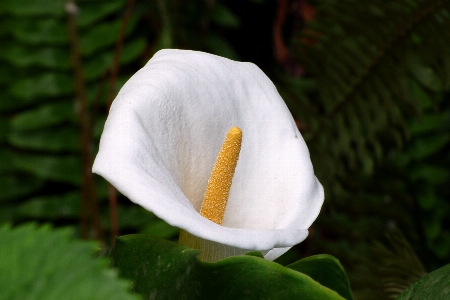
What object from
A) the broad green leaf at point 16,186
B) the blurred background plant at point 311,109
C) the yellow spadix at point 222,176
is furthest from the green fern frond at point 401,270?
the broad green leaf at point 16,186

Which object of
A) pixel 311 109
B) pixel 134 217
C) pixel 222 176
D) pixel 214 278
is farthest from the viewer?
pixel 134 217

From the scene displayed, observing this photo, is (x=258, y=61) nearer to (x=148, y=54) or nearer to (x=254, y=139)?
(x=148, y=54)

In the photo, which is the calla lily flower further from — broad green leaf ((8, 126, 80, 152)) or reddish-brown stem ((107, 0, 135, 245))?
broad green leaf ((8, 126, 80, 152))

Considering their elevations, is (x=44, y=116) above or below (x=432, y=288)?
below

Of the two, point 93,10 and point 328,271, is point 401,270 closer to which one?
point 328,271

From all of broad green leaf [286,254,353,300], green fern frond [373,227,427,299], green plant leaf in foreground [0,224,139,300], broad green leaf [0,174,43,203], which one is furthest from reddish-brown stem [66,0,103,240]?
green plant leaf in foreground [0,224,139,300]

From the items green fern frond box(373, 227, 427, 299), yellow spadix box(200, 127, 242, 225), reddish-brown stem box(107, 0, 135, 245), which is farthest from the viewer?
reddish-brown stem box(107, 0, 135, 245)

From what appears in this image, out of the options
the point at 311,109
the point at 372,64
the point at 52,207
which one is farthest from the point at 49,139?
the point at 372,64
